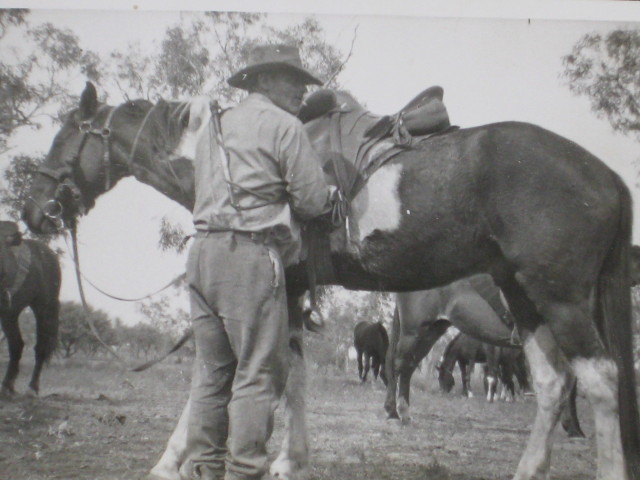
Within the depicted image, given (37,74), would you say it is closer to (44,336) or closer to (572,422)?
(44,336)

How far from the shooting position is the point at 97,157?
409 cm

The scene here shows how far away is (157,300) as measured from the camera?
445cm

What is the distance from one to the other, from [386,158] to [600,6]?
2.03m

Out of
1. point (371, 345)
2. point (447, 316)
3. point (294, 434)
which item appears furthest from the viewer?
point (447, 316)

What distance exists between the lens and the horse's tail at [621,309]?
127 inches

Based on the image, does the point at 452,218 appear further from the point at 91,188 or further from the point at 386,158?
the point at 91,188

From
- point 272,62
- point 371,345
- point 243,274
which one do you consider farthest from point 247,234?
point 371,345

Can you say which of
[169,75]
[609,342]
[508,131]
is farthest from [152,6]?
[609,342]

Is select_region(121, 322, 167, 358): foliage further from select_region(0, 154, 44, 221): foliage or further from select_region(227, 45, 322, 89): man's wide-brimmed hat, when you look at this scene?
select_region(227, 45, 322, 89): man's wide-brimmed hat

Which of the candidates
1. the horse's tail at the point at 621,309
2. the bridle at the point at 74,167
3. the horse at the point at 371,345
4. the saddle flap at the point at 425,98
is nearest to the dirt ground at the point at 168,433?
the horse at the point at 371,345

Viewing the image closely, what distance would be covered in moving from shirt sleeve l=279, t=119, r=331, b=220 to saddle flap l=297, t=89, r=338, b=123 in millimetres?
917

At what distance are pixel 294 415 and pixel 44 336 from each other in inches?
68.1

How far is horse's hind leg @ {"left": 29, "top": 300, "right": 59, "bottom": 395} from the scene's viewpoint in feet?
14.0

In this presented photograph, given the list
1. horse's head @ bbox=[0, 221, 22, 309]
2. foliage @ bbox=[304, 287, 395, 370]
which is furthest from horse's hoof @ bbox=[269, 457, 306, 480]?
horse's head @ bbox=[0, 221, 22, 309]
